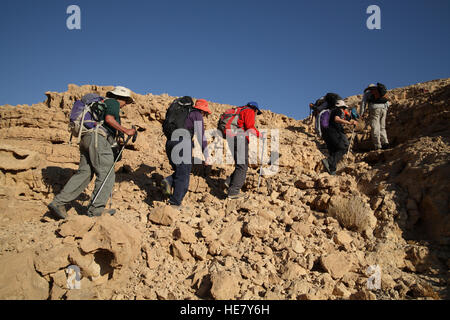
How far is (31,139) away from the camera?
6695 millimetres

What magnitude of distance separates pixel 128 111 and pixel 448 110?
946 cm

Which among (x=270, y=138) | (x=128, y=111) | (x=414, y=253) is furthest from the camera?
(x=128, y=111)

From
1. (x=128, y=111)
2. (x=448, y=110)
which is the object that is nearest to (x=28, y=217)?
(x=128, y=111)

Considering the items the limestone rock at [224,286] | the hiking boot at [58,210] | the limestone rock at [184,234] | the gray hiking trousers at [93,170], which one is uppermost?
the gray hiking trousers at [93,170]

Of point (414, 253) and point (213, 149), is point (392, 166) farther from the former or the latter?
point (213, 149)

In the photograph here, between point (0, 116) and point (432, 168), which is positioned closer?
point (432, 168)

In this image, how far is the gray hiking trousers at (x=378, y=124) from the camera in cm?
681

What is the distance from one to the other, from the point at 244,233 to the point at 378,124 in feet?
16.7

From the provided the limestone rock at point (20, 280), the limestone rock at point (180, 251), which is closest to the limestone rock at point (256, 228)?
the limestone rock at point (180, 251)

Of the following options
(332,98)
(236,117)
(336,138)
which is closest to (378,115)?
(332,98)

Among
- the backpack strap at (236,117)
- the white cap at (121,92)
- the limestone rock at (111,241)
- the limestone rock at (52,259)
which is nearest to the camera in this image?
the limestone rock at (52,259)

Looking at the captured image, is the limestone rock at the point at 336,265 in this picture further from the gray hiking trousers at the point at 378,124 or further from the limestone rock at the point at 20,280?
the gray hiking trousers at the point at 378,124

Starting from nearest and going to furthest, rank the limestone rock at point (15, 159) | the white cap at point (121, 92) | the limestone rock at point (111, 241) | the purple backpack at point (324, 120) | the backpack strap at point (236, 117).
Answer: the limestone rock at point (111, 241) → the white cap at point (121, 92) → the limestone rock at point (15, 159) → the backpack strap at point (236, 117) → the purple backpack at point (324, 120)
